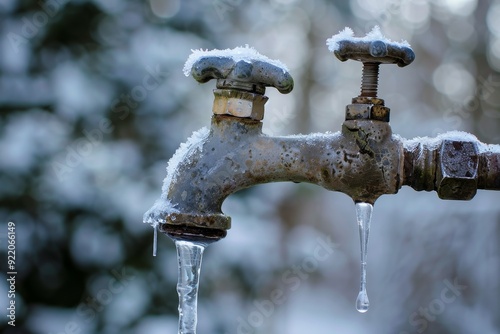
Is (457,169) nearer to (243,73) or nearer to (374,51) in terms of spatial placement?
(374,51)

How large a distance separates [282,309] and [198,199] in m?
4.42

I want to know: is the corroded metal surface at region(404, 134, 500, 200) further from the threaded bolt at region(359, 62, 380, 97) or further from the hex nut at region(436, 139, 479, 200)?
the threaded bolt at region(359, 62, 380, 97)

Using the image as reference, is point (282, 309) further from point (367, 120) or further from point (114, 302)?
point (367, 120)

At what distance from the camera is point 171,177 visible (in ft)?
3.18

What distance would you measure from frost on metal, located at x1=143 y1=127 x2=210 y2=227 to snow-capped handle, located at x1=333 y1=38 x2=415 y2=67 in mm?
223

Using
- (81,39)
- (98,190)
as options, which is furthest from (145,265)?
(81,39)

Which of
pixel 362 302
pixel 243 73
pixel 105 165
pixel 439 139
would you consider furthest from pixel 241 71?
pixel 105 165

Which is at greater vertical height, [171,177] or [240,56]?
[240,56]

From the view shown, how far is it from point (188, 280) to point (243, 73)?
0.30 metres

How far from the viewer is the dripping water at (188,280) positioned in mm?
969

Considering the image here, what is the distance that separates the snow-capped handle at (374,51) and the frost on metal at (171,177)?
22cm

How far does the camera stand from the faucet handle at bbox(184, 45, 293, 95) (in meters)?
0.93

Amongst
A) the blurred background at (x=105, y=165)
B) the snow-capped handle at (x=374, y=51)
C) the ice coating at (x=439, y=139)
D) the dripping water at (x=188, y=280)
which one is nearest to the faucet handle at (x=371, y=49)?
the snow-capped handle at (x=374, y=51)

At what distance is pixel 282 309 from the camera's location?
5234mm
